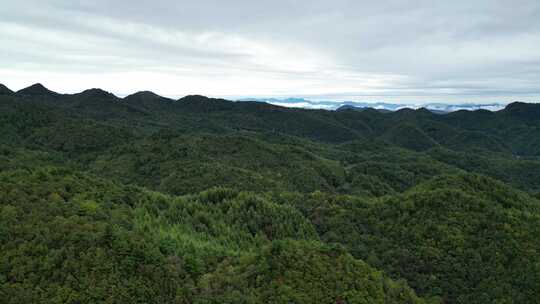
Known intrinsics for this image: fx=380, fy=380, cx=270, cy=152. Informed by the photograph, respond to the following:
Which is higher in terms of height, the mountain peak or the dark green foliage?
the mountain peak

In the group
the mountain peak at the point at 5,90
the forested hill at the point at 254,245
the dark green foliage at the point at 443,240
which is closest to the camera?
the forested hill at the point at 254,245

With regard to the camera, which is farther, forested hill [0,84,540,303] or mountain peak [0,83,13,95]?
mountain peak [0,83,13,95]

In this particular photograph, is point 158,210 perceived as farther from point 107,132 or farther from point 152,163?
point 107,132

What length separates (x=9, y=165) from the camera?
58375 millimetres

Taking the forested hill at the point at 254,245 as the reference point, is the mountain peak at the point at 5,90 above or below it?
above

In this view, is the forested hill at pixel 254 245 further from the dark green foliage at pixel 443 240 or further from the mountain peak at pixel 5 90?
the mountain peak at pixel 5 90

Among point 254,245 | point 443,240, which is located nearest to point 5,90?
point 254,245

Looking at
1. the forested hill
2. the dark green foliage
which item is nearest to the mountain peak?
the forested hill

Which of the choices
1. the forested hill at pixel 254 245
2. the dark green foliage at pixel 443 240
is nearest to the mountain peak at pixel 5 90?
the forested hill at pixel 254 245

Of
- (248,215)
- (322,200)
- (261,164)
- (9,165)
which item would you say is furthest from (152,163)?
(248,215)

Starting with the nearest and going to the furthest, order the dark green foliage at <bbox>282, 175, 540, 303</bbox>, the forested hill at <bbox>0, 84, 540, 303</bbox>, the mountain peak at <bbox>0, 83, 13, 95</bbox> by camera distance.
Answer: the forested hill at <bbox>0, 84, 540, 303</bbox> → the dark green foliage at <bbox>282, 175, 540, 303</bbox> → the mountain peak at <bbox>0, 83, 13, 95</bbox>

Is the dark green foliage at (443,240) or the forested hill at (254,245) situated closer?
the forested hill at (254,245)

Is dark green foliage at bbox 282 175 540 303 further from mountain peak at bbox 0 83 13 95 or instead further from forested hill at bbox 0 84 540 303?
mountain peak at bbox 0 83 13 95

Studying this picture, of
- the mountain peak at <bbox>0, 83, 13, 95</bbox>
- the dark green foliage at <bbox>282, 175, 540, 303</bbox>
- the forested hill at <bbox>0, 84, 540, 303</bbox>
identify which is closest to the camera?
the forested hill at <bbox>0, 84, 540, 303</bbox>
